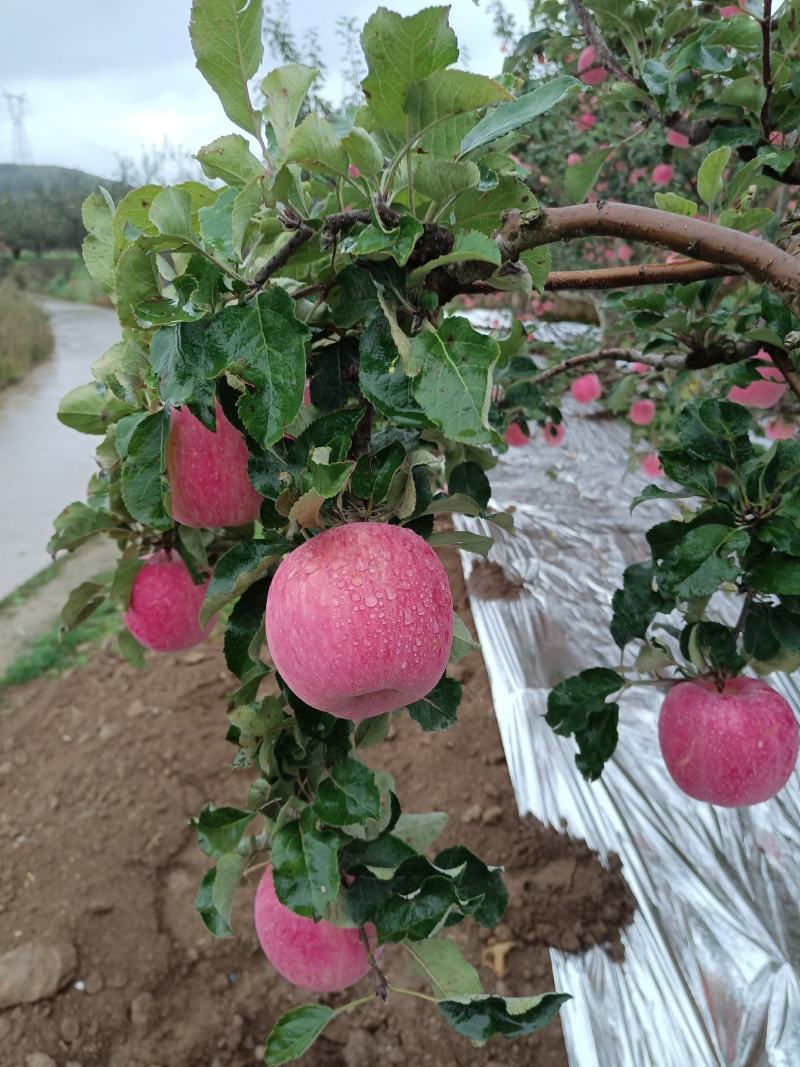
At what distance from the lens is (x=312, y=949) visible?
0.75 m

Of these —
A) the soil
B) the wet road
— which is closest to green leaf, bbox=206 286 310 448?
the soil

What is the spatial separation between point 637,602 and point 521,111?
568 millimetres

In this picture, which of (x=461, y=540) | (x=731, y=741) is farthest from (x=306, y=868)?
(x=731, y=741)

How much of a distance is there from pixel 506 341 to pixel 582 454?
Answer: 2.73 metres

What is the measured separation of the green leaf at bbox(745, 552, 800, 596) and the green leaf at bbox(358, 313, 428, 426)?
423 mm

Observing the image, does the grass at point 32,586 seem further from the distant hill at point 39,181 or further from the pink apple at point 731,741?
the distant hill at point 39,181

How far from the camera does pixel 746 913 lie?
3.85ft

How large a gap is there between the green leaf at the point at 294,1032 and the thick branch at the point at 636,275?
61 centimetres

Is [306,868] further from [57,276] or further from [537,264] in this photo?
[57,276]

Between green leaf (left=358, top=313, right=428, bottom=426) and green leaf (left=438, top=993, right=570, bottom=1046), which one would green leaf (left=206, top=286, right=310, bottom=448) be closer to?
green leaf (left=358, top=313, right=428, bottom=426)

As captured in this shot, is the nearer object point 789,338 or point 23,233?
point 789,338

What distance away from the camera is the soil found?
1101mm

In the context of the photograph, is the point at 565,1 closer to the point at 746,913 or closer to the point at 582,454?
the point at 746,913

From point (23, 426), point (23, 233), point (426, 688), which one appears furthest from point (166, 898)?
point (23, 233)
